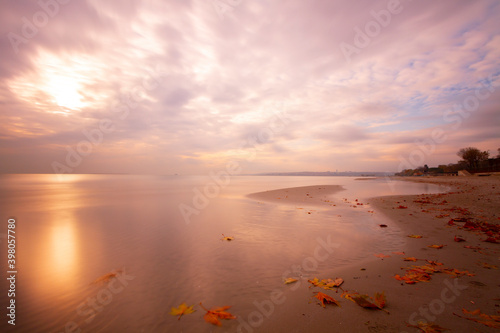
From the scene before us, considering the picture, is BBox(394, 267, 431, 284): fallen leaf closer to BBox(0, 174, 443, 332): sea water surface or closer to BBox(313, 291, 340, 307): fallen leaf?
BBox(0, 174, 443, 332): sea water surface

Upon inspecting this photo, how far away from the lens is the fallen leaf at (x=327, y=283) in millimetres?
4368

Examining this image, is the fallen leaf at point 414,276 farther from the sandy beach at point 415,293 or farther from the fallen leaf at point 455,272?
the fallen leaf at point 455,272

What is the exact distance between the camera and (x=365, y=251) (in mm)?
6676

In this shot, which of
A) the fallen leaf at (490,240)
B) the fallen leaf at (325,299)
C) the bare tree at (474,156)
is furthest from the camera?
the bare tree at (474,156)

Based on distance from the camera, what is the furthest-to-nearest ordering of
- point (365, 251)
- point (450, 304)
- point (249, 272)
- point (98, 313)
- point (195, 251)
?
1. point (195, 251)
2. point (365, 251)
3. point (249, 272)
4. point (98, 313)
5. point (450, 304)

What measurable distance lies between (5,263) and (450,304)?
11.6 metres

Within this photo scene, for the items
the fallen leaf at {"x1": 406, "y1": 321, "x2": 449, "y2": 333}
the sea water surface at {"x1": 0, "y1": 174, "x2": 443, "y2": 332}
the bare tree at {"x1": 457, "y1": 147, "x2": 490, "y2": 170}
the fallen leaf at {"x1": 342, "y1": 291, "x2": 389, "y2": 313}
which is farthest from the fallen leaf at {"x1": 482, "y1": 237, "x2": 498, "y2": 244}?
the bare tree at {"x1": 457, "y1": 147, "x2": 490, "y2": 170}

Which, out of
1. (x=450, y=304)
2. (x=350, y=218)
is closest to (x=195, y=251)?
(x=450, y=304)

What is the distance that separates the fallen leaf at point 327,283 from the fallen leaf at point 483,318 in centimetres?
183

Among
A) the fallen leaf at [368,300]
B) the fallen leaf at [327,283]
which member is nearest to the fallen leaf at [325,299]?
the fallen leaf at [368,300]

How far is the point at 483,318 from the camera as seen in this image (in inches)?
119

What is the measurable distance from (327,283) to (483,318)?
234 centimetres

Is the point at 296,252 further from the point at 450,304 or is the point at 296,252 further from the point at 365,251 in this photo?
the point at 450,304

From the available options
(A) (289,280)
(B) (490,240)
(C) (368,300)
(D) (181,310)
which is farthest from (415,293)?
(B) (490,240)
